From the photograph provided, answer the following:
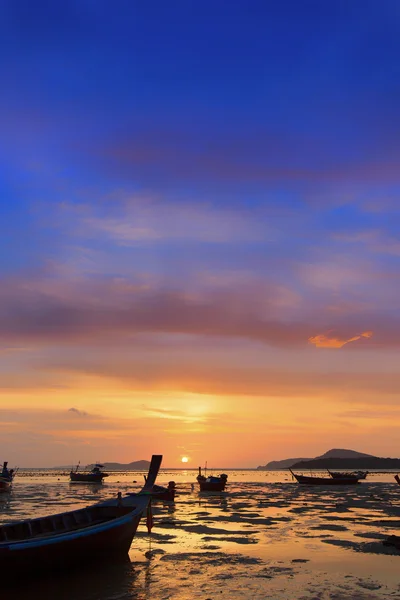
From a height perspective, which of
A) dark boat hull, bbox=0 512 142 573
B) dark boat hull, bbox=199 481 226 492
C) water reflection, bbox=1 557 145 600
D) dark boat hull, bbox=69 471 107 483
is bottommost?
water reflection, bbox=1 557 145 600

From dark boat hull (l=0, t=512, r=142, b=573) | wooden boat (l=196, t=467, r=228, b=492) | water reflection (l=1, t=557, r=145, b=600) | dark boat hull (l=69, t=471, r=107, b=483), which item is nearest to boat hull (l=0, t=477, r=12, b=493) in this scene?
wooden boat (l=196, t=467, r=228, b=492)

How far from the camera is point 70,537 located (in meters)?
18.6

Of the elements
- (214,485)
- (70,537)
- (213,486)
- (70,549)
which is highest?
(214,485)

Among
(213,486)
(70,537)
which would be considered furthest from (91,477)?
(70,537)

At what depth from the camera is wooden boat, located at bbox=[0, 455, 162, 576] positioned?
1730 cm

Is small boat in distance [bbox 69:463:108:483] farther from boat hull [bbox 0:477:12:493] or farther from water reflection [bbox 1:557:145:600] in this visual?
water reflection [bbox 1:557:145:600]

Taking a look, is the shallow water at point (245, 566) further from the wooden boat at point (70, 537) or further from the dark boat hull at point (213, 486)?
the dark boat hull at point (213, 486)

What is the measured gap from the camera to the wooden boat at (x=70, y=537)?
17297 millimetres

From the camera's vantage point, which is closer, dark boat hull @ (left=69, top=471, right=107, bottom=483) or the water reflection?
the water reflection

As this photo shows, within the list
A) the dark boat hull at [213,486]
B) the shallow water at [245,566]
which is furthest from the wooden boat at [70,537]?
the dark boat hull at [213,486]

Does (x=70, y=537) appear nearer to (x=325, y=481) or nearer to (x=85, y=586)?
(x=85, y=586)

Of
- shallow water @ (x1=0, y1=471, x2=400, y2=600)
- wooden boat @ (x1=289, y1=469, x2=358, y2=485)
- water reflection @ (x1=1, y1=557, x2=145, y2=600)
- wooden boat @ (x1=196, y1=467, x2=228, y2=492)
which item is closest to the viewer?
water reflection @ (x1=1, y1=557, x2=145, y2=600)

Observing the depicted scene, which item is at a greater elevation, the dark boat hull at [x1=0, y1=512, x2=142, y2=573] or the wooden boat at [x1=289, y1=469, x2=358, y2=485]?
the wooden boat at [x1=289, y1=469, x2=358, y2=485]

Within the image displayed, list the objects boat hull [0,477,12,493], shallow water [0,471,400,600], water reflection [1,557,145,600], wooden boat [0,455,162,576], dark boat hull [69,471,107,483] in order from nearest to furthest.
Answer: water reflection [1,557,145,600], shallow water [0,471,400,600], wooden boat [0,455,162,576], boat hull [0,477,12,493], dark boat hull [69,471,107,483]
